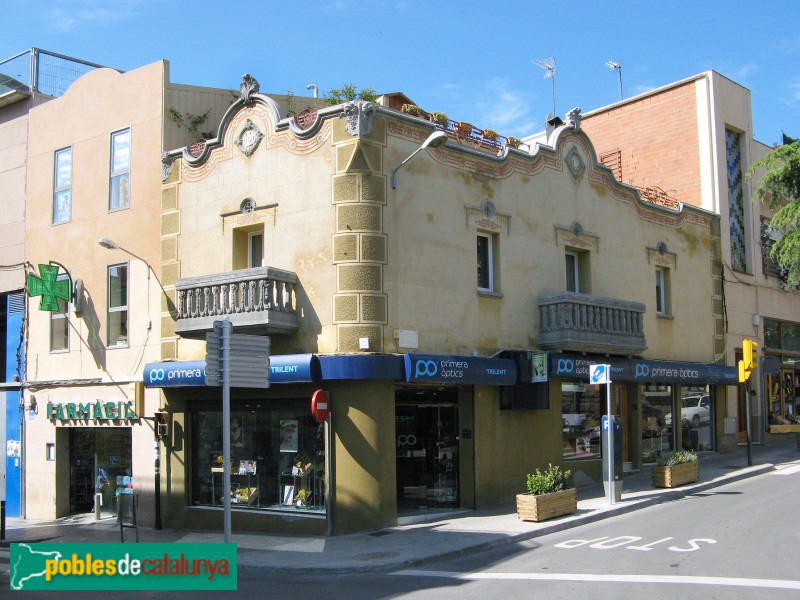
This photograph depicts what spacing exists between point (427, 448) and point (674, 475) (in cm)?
582

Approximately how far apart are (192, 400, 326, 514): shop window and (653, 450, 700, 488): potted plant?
7897 millimetres

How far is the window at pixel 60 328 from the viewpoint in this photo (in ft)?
71.1

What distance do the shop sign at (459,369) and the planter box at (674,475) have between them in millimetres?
4202

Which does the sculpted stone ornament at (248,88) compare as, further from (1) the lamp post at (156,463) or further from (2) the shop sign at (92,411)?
(2) the shop sign at (92,411)

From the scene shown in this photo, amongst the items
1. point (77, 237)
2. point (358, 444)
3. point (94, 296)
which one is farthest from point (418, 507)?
point (77, 237)

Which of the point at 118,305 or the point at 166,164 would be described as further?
the point at 118,305

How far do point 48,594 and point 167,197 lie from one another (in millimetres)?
10287

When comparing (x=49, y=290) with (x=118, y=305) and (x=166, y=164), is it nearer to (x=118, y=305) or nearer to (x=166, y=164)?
(x=118, y=305)

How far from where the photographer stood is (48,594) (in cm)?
1131

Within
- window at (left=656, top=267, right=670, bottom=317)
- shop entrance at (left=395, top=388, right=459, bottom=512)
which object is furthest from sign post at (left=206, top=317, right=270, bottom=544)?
window at (left=656, top=267, right=670, bottom=317)

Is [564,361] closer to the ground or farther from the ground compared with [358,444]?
farther from the ground

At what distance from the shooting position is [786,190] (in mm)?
25344

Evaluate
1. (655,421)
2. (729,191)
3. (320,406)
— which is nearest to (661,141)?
(729,191)

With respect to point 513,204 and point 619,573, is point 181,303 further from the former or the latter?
point 619,573
